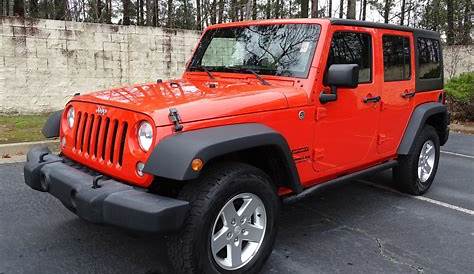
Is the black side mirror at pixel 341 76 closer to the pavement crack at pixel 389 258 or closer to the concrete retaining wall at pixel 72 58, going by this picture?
the pavement crack at pixel 389 258

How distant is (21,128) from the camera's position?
318 inches

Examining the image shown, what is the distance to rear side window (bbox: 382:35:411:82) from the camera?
4676mm

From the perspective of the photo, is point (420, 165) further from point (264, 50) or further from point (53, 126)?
point (53, 126)

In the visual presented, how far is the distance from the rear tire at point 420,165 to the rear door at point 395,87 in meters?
0.28

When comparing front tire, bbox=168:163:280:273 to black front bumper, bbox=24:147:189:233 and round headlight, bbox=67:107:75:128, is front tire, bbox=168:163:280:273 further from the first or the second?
round headlight, bbox=67:107:75:128

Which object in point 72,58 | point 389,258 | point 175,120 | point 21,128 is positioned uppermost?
point 72,58

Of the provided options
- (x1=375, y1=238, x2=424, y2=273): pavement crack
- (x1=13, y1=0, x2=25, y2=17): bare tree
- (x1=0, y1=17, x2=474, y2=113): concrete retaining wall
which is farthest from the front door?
(x1=13, y1=0, x2=25, y2=17): bare tree

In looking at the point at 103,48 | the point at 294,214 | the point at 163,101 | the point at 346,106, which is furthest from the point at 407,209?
the point at 103,48

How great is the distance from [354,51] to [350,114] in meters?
0.61

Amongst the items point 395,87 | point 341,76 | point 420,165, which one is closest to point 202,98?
point 341,76

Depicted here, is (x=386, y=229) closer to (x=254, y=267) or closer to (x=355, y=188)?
(x=355, y=188)

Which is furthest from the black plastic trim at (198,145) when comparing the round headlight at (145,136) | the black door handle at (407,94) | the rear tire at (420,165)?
the rear tire at (420,165)

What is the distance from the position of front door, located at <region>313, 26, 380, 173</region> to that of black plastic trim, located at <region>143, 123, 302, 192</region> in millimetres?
804

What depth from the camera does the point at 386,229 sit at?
14.2 feet
